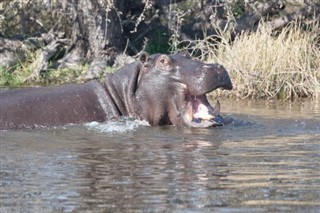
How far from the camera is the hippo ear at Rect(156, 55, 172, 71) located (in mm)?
8906

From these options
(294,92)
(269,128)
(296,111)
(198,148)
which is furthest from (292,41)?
(198,148)

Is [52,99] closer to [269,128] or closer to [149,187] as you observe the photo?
[269,128]

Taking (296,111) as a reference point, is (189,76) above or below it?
above

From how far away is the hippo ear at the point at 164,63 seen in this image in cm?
891

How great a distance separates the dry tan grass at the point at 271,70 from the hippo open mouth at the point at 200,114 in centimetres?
316

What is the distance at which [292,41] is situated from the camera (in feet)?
41.5

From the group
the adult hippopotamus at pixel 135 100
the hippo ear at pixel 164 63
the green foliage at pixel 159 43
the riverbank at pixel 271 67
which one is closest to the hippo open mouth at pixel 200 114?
the adult hippopotamus at pixel 135 100

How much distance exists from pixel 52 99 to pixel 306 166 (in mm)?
3226

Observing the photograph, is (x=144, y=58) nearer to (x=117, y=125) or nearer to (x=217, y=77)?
(x=117, y=125)

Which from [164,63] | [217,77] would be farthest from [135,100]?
[217,77]

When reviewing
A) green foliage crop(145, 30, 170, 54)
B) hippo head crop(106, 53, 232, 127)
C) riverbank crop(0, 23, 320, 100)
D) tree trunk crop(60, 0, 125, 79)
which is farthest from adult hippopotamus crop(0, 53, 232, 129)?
green foliage crop(145, 30, 170, 54)

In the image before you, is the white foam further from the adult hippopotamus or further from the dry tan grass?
the dry tan grass

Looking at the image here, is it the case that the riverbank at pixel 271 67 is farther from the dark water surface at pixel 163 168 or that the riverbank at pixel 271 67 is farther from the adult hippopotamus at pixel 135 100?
the adult hippopotamus at pixel 135 100

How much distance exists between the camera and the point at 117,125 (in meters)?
8.65
